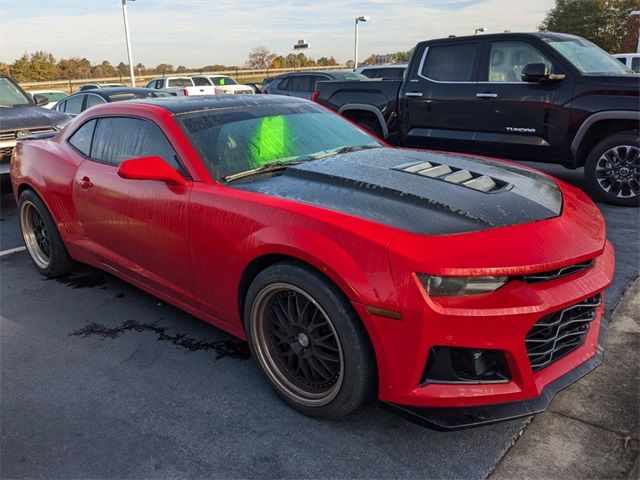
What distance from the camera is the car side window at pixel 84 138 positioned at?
3.93 metres

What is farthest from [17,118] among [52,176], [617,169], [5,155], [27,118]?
[617,169]

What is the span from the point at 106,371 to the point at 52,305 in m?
1.29

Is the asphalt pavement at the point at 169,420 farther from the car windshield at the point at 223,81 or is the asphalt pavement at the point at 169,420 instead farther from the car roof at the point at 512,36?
the car windshield at the point at 223,81

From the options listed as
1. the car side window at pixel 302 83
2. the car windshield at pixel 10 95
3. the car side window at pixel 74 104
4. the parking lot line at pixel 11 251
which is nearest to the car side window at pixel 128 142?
the parking lot line at pixel 11 251

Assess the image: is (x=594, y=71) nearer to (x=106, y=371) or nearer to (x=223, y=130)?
(x=223, y=130)

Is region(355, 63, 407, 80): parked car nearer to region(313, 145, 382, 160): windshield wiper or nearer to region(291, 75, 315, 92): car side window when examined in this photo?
region(291, 75, 315, 92): car side window

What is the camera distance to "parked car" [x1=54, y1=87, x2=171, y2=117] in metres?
10.3

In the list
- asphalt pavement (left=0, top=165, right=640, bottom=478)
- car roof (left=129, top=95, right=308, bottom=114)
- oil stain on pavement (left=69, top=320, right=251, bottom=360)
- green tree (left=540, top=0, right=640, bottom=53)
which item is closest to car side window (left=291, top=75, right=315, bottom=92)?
car roof (left=129, top=95, right=308, bottom=114)

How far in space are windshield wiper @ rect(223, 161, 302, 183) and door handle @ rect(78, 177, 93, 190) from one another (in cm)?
135

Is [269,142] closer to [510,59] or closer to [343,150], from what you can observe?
[343,150]

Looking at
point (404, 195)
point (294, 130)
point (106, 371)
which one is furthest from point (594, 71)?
point (106, 371)

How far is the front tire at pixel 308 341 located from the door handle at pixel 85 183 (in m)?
1.80

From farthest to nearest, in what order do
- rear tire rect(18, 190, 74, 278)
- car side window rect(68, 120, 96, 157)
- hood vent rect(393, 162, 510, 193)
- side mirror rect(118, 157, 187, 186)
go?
rear tire rect(18, 190, 74, 278) → car side window rect(68, 120, 96, 157) → side mirror rect(118, 157, 187, 186) → hood vent rect(393, 162, 510, 193)

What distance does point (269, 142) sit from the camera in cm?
323
